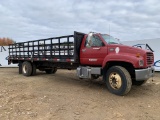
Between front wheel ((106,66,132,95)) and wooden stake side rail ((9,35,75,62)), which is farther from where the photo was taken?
wooden stake side rail ((9,35,75,62))

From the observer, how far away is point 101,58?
8.49 m

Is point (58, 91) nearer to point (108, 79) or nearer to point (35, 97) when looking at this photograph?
point (35, 97)

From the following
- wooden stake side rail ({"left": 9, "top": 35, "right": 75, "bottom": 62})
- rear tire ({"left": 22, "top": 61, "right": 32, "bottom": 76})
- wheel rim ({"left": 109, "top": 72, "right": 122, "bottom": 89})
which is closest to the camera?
wheel rim ({"left": 109, "top": 72, "right": 122, "bottom": 89})

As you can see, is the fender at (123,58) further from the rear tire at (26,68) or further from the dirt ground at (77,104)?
the rear tire at (26,68)

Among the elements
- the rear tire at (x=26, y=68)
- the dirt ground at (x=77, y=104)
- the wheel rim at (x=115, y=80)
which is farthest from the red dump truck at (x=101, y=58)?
the rear tire at (x=26, y=68)

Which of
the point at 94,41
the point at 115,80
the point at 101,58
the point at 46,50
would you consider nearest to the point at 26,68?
the point at 46,50

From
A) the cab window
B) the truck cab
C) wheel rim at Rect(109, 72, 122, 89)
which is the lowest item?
wheel rim at Rect(109, 72, 122, 89)

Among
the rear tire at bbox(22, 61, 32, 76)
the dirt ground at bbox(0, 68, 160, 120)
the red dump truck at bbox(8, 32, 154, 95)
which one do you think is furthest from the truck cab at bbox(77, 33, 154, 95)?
the rear tire at bbox(22, 61, 32, 76)

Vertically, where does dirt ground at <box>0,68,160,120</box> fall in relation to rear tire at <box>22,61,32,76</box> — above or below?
below

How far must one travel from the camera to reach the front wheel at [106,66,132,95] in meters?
7.32

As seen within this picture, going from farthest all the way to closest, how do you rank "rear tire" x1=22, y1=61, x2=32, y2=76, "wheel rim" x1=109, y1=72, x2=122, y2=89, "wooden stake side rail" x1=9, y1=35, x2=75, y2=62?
1. "rear tire" x1=22, y1=61, x2=32, y2=76
2. "wooden stake side rail" x1=9, y1=35, x2=75, y2=62
3. "wheel rim" x1=109, y1=72, x2=122, y2=89

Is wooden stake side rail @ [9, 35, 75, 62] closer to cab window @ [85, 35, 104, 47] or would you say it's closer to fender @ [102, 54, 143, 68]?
cab window @ [85, 35, 104, 47]

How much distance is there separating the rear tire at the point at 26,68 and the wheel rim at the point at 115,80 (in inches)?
268

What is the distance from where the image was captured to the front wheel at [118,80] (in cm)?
732
